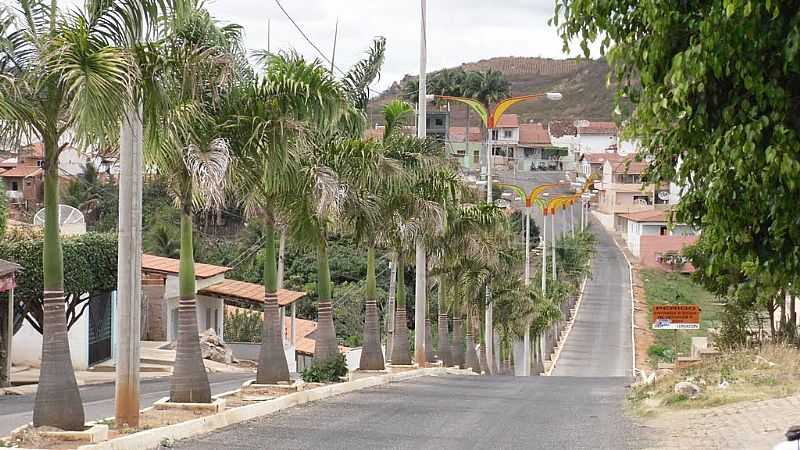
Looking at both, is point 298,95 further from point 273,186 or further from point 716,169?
point 716,169

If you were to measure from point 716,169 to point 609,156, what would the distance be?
149781 millimetres

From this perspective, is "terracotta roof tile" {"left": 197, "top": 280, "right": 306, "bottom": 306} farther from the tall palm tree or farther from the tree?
the tree

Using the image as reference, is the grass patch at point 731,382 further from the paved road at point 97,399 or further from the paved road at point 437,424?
the paved road at point 97,399

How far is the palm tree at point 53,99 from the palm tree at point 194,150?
236 cm

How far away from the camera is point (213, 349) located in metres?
42.8

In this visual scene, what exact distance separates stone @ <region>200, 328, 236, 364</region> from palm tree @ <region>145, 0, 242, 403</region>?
977 inches

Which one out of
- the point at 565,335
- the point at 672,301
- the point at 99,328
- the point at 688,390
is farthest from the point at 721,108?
the point at 672,301

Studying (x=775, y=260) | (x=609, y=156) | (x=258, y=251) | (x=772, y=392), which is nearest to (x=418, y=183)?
(x=772, y=392)

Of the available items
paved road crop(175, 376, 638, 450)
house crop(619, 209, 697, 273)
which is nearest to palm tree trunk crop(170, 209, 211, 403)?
paved road crop(175, 376, 638, 450)

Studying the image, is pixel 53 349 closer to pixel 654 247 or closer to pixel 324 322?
pixel 324 322

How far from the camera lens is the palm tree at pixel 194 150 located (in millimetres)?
16312

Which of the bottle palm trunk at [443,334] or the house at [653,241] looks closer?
the bottle palm trunk at [443,334]

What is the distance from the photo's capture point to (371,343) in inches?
1178

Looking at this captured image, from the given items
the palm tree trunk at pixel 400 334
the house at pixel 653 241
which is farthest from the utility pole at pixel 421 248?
the house at pixel 653 241
